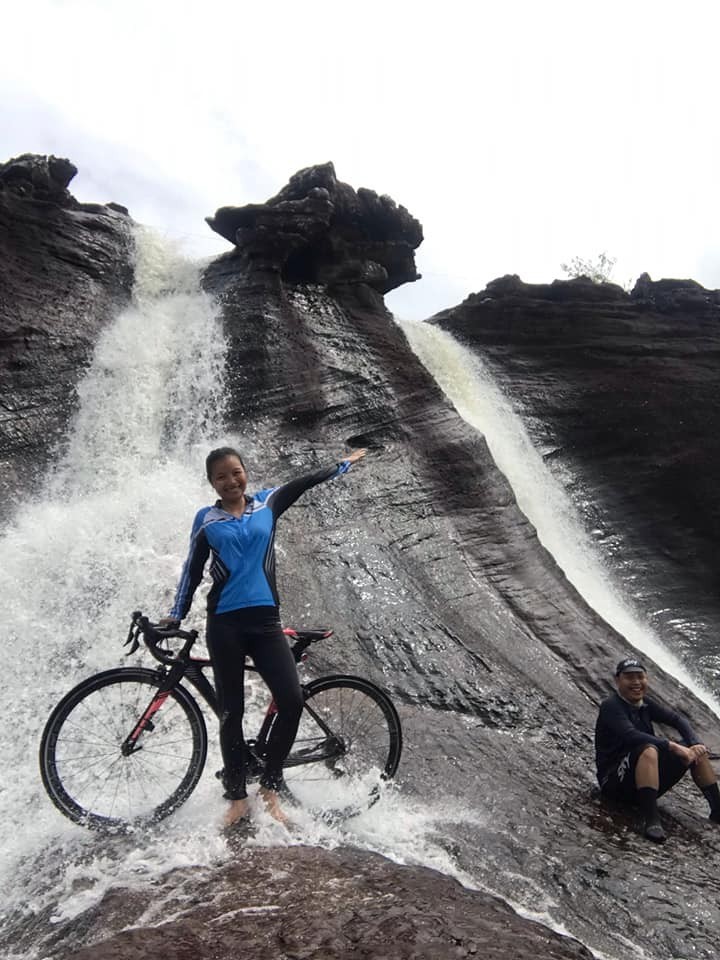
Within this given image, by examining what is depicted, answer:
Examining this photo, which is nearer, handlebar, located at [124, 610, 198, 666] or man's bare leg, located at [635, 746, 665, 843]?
handlebar, located at [124, 610, 198, 666]

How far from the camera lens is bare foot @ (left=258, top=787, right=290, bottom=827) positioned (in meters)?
4.22

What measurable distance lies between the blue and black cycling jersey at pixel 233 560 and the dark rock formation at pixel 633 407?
38.2ft

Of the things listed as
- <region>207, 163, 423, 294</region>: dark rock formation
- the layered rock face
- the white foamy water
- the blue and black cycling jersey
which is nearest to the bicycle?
the blue and black cycling jersey

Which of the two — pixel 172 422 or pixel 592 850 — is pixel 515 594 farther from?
pixel 172 422

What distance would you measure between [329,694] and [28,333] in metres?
9.10

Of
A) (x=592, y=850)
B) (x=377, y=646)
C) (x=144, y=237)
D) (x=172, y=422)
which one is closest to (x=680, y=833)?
(x=592, y=850)

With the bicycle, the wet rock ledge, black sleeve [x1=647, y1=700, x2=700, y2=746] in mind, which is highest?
the bicycle

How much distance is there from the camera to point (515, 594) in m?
9.59

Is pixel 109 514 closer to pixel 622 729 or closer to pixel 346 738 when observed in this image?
pixel 346 738

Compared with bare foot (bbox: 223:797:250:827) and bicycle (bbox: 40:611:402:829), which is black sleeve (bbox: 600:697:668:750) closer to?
bicycle (bbox: 40:611:402:829)

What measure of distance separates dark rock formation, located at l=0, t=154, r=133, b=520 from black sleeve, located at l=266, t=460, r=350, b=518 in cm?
581

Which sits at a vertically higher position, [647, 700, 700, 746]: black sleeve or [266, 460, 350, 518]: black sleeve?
[266, 460, 350, 518]: black sleeve

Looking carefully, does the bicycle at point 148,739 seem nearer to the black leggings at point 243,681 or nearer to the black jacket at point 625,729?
the black leggings at point 243,681

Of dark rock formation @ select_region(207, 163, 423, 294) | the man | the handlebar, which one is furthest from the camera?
dark rock formation @ select_region(207, 163, 423, 294)
